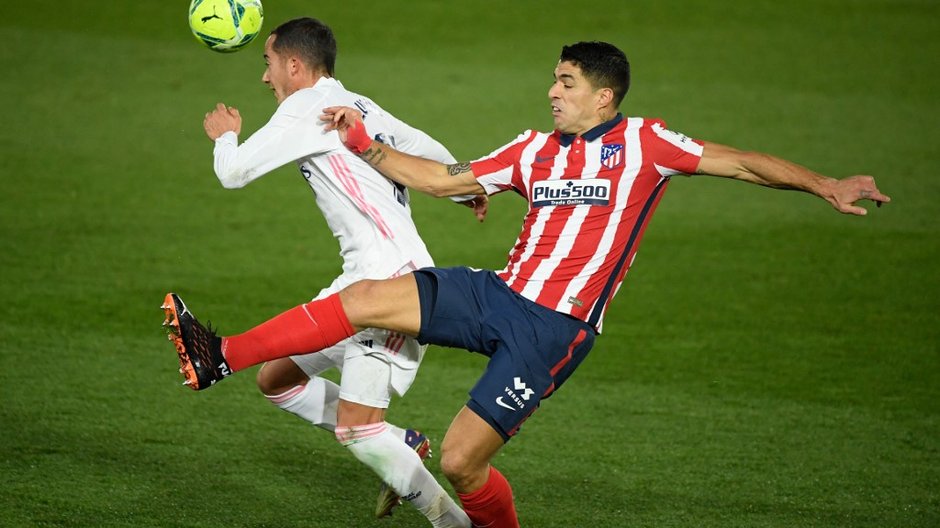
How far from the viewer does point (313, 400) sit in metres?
5.30

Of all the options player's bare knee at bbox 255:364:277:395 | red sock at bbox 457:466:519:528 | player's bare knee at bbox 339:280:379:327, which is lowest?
red sock at bbox 457:466:519:528

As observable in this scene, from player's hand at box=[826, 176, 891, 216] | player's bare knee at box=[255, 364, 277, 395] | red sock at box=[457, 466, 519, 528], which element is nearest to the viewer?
player's hand at box=[826, 176, 891, 216]

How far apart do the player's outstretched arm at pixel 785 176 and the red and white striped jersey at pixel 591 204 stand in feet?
0.26

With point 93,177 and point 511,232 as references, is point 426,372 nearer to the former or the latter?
point 511,232

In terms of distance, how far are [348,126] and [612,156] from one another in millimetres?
1037

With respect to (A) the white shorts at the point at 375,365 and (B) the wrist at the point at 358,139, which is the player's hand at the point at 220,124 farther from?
(A) the white shorts at the point at 375,365

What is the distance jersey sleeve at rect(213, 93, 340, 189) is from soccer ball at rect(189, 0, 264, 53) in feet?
2.18

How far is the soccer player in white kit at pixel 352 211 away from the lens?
4805 millimetres

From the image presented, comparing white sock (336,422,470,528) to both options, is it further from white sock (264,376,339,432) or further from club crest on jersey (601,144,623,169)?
club crest on jersey (601,144,623,169)

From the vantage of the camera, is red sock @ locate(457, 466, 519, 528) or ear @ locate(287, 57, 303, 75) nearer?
red sock @ locate(457, 466, 519, 528)

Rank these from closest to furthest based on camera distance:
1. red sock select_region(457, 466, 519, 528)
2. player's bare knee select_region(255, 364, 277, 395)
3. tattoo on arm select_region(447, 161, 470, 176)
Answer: red sock select_region(457, 466, 519, 528)
tattoo on arm select_region(447, 161, 470, 176)
player's bare knee select_region(255, 364, 277, 395)

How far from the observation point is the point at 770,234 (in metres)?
9.87

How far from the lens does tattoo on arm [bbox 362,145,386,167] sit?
4.83 meters

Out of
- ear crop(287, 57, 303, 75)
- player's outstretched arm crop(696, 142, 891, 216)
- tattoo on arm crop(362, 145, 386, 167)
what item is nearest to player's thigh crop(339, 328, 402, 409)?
tattoo on arm crop(362, 145, 386, 167)
